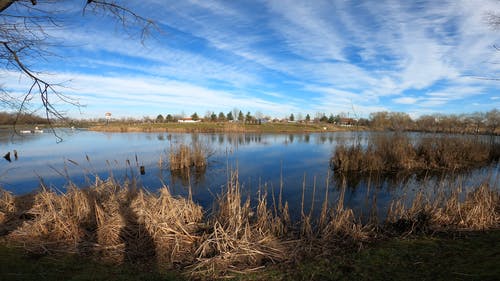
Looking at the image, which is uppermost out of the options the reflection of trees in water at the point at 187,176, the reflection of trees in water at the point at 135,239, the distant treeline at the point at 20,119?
the distant treeline at the point at 20,119

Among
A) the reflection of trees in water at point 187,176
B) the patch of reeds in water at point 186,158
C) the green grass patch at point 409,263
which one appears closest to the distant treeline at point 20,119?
the green grass patch at point 409,263

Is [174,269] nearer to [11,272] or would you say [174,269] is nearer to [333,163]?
[11,272]

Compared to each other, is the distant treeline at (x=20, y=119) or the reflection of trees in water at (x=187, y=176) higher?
the distant treeline at (x=20, y=119)

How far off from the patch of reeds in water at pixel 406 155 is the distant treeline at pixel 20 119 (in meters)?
14.8

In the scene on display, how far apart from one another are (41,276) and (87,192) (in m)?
3.67

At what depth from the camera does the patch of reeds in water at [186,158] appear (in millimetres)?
15680

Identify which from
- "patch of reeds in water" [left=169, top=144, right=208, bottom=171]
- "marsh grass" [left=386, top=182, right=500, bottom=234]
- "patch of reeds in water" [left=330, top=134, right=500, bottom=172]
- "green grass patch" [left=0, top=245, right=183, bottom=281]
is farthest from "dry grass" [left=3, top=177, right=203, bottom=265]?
"patch of reeds in water" [left=330, top=134, right=500, bottom=172]

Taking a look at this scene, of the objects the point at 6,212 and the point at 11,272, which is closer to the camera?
the point at 11,272

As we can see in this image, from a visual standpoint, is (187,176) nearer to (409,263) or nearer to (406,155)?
(409,263)

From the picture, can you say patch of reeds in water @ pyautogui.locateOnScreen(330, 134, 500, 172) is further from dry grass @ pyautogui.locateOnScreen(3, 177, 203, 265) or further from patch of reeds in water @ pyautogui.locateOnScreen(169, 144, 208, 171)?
dry grass @ pyautogui.locateOnScreen(3, 177, 203, 265)

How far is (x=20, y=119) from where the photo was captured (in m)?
4.57

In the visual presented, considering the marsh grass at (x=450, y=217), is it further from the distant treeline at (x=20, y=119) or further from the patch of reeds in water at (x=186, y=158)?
the patch of reeds in water at (x=186, y=158)

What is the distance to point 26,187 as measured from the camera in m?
11.5

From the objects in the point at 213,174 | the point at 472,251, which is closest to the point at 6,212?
the point at 213,174
